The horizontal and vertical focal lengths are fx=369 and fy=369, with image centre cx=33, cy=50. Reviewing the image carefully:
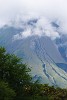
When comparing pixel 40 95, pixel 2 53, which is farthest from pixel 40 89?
pixel 2 53

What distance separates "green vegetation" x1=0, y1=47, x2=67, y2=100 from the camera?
46594 mm

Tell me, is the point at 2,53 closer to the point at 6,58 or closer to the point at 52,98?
the point at 6,58

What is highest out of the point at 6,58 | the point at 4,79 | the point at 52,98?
the point at 6,58

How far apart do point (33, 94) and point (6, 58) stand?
6102 mm

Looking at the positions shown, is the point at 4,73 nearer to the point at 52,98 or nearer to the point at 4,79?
the point at 4,79

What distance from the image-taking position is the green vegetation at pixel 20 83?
46594 mm

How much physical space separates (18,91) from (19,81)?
1627mm

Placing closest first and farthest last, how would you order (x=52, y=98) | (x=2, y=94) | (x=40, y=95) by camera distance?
(x=2, y=94)
(x=52, y=98)
(x=40, y=95)

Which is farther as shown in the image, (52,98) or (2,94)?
(52,98)

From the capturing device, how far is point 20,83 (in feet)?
161

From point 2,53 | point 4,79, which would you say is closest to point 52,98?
point 4,79

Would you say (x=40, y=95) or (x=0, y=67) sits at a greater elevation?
(x=0, y=67)

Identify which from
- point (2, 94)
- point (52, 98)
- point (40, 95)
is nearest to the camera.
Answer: point (2, 94)

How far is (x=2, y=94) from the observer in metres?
42.3
